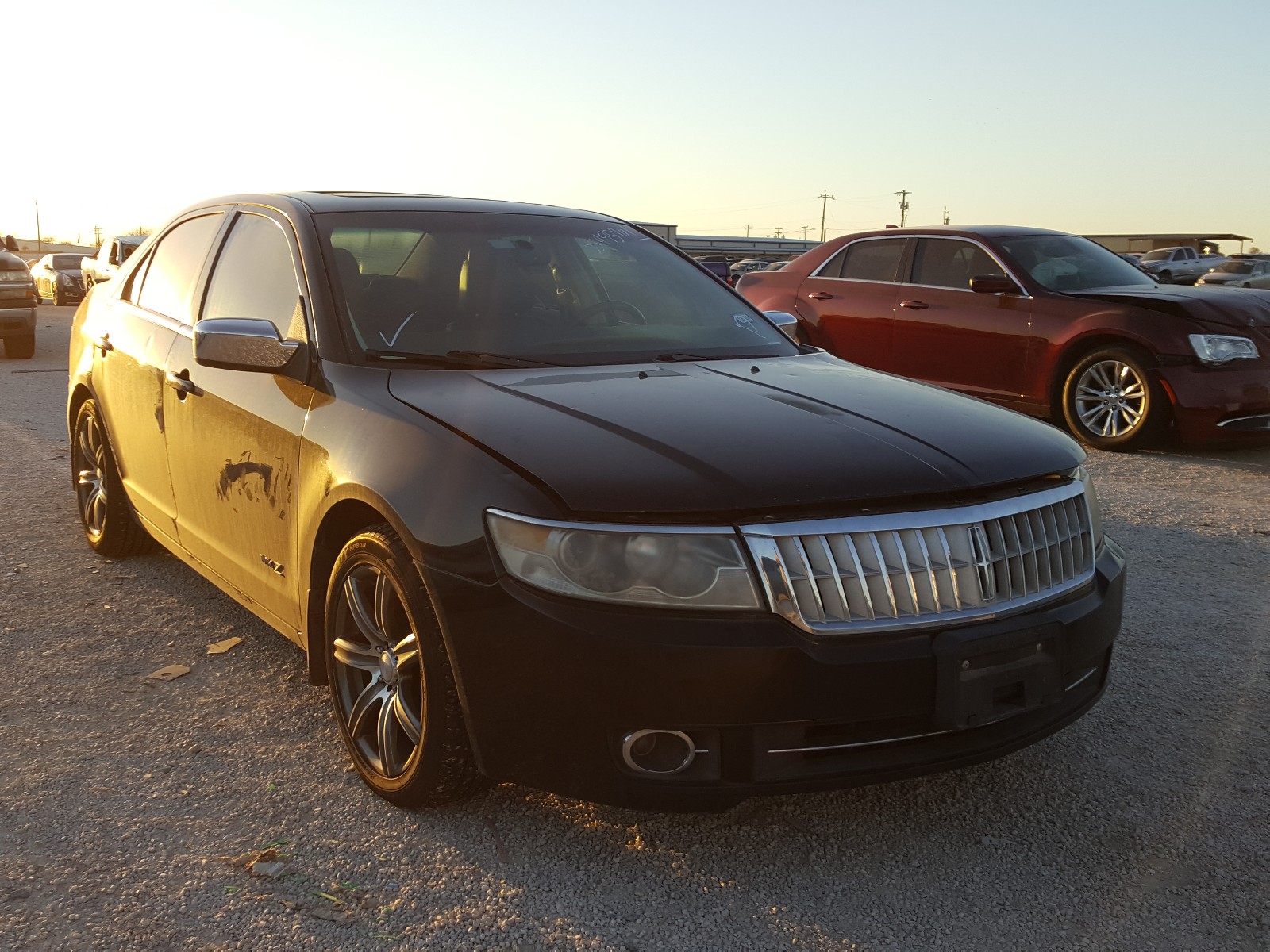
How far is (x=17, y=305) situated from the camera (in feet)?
49.0

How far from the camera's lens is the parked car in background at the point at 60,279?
3234cm

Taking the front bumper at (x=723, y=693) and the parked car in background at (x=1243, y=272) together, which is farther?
the parked car in background at (x=1243, y=272)

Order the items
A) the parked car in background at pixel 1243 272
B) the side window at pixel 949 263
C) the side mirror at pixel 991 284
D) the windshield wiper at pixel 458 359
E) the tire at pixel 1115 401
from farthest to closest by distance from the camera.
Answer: the parked car in background at pixel 1243 272, the side window at pixel 949 263, the side mirror at pixel 991 284, the tire at pixel 1115 401, the windshield wiper at pixel 458 359

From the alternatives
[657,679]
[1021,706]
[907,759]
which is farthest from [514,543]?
[1021,706]

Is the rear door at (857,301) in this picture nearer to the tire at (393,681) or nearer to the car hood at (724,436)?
the car hood at (724,436)

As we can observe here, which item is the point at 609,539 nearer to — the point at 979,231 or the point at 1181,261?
the point at 979,231

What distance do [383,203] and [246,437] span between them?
98 centimetres

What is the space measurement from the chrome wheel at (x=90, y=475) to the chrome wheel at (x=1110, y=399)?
20.9 ft

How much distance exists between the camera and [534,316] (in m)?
3.62

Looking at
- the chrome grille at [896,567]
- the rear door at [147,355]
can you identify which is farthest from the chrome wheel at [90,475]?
the chrome grille at [896,567]

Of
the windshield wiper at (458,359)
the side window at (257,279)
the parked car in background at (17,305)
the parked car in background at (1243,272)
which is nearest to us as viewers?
the windshield wiper at (458,359)

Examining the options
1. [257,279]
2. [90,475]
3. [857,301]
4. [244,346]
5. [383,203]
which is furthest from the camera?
[857,301]

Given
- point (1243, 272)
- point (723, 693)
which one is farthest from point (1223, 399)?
point (1243, 272)

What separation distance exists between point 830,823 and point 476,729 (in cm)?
92
